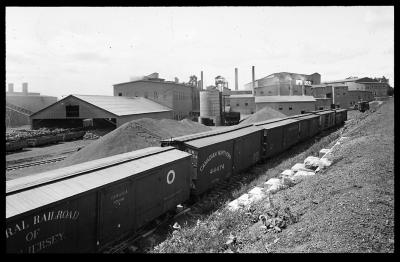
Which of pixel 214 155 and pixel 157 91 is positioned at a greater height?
pixel 157 91

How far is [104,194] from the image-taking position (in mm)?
8555

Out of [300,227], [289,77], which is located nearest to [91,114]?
[300,227]

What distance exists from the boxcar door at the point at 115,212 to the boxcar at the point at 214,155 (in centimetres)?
439

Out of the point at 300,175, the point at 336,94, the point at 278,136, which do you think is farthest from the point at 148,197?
the point at 336,94

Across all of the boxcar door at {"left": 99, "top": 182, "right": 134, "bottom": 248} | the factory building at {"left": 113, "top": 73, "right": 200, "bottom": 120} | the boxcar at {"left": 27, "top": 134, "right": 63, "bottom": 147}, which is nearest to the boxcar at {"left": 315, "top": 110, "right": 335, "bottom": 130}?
the factory building at {"left": 113, "top": 73, "right": 200, "bottom": 120}

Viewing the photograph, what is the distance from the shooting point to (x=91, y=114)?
38.1 m

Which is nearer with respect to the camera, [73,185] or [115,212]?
[73,185]

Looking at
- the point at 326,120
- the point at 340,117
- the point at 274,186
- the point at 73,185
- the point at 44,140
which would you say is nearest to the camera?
the point at 73,185

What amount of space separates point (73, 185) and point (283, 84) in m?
81.5

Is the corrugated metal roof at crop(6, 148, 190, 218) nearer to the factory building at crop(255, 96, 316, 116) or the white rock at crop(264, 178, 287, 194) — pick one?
the white rock at crop(264, 178, 287, 194)

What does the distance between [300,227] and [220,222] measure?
316 cm

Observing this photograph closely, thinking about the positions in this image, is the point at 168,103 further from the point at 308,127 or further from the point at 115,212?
the point at 115,212
